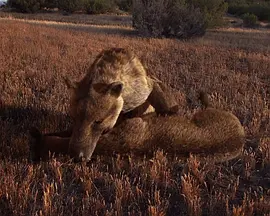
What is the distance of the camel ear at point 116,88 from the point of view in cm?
477

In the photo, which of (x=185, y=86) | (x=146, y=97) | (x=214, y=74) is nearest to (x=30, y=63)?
(x=185, y=86)

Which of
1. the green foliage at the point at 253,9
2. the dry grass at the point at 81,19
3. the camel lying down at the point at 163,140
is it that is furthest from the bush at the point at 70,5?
the camel lying down at the point at 163,140

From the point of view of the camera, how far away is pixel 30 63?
11219 millimetres

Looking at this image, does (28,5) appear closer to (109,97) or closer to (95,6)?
(95,6)

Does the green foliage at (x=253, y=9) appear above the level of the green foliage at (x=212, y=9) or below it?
below

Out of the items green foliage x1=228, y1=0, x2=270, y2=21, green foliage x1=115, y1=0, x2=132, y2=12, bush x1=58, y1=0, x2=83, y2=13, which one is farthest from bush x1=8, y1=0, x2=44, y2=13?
green foliage x1=228, y1=0, x2=270, y2=21

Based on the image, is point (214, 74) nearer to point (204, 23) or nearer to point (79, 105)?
point (79, 105)

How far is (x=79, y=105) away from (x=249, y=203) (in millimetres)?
2068

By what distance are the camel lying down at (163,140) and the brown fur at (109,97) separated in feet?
0.63

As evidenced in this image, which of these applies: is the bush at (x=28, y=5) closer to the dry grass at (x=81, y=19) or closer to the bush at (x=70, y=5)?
the bush at (x=70, y=5)

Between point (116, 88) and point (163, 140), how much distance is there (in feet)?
2.74

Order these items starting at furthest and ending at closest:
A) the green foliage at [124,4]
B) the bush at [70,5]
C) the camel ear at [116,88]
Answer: the green foliage at [124,4] < the bush at [70,5] < the camel ear at [116,88]

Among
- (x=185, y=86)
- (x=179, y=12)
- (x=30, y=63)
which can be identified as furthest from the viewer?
(x=179, y=12)

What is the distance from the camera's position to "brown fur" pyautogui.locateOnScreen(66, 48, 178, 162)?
175 inches
